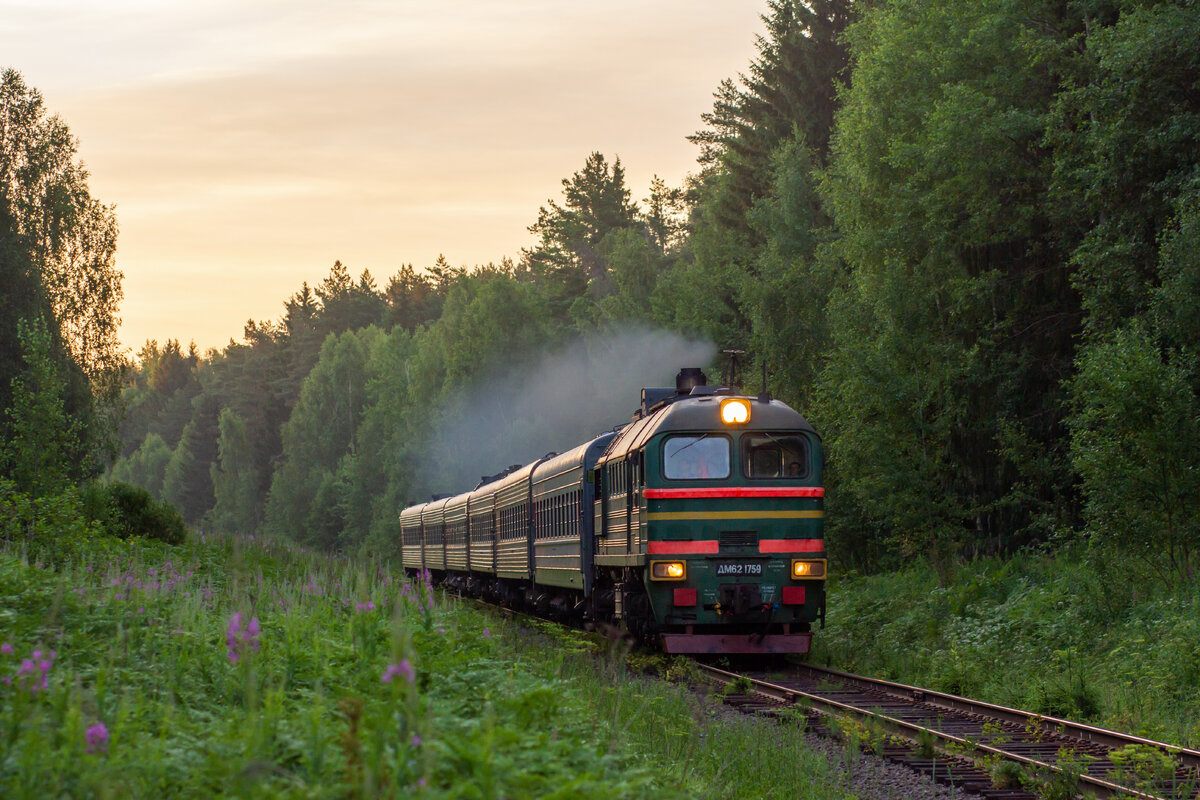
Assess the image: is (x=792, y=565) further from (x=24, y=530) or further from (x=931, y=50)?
(x=931, y=50)

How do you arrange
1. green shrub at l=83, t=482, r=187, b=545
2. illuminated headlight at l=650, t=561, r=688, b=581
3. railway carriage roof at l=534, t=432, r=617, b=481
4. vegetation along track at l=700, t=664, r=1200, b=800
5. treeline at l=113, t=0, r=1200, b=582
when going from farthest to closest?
1. green shrub at l=83, t=482, r=187, b=545
2. railway carriage roof at l=534, t=432, r=617, b=481
3. treeline at l=113, t=0, r=1200, b=582
4. illuminated headlight at l=650, t=561, r=688, b=581
5. vegetation along track at l=700, t=664, r=1200, b=800

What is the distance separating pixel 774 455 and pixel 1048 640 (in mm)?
4063

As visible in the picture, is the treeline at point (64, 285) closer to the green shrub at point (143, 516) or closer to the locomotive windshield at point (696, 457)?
the green shrub at point (143, 516)

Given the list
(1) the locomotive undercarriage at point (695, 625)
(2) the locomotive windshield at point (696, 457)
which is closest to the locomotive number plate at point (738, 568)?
(1) the locomotive undercarriage at point (695, 625)

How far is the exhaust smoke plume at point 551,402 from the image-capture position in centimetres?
5341

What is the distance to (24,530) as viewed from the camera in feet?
58.7

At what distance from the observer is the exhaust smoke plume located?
53.4 m

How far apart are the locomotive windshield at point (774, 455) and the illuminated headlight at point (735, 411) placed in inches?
8.5

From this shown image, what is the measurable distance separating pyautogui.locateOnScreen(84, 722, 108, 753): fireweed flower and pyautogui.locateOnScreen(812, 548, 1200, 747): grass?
8.12 meters

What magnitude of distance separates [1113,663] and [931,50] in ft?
63.3

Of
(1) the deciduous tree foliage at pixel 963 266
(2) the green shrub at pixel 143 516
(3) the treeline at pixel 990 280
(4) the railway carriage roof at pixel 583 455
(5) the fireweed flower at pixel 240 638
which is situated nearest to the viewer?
(5) the fireweed flower at pixel 240 638

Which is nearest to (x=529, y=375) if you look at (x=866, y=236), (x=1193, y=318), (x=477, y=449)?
(x=477, y=449)

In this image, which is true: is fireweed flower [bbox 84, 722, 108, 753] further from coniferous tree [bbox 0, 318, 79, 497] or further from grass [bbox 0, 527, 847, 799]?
coniferous tree [bbox 0, 318, 79, 497]

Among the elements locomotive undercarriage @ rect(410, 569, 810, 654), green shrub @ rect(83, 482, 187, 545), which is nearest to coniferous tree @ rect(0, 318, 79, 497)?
green shrub @ rect(83, 482, 187, 545)
